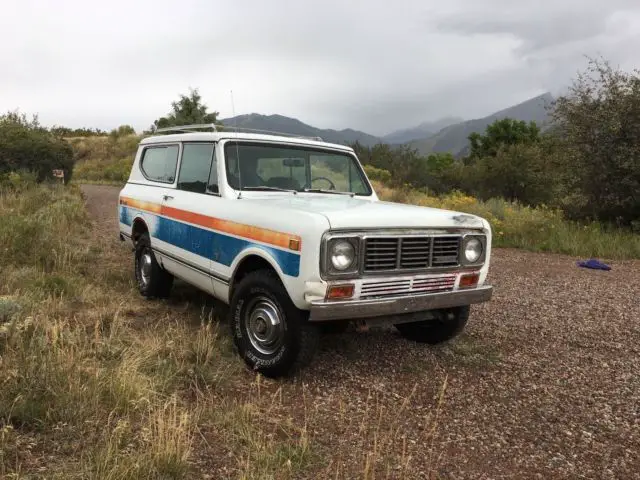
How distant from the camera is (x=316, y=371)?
13.3ft

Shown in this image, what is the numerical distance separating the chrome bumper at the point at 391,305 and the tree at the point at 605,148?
8.27 m

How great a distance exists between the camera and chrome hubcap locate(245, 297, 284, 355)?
380 centimetres

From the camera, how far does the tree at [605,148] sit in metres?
10.7

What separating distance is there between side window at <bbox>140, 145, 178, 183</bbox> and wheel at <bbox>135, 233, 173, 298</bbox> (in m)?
0.70

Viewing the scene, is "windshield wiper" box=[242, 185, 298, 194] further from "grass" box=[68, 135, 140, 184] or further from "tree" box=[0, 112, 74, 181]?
"grass" box=[68, 135, 140, 184]

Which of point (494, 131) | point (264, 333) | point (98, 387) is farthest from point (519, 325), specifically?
point (494, 131)

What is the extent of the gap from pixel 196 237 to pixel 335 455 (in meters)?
2.48

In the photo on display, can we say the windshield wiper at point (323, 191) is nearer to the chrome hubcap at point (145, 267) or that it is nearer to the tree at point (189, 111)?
the chrome hubcap at point (145, 267)

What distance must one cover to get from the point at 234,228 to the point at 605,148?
9.62 m

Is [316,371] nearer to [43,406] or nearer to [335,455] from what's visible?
[335,455]

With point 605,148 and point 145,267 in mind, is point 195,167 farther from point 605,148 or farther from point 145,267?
point 605,148

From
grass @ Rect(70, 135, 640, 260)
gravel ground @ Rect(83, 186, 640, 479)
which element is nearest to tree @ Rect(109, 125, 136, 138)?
grass @ Rect(70, 135, 640, 260)

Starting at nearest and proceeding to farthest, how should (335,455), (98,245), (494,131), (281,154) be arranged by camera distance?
(335,455), (281,154), (98,245), (494,131)

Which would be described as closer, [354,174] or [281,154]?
[281,154]
